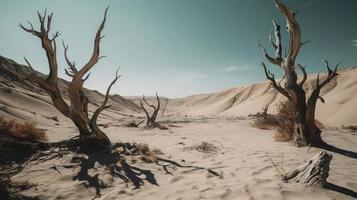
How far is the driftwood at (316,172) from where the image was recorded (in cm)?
305

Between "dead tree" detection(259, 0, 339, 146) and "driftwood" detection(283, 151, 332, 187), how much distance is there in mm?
3143

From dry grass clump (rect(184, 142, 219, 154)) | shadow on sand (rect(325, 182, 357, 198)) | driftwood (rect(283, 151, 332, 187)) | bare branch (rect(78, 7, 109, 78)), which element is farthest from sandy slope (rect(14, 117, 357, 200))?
bare branch (rect(78, 7, 109, 78))

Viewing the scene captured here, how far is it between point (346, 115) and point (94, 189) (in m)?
16.7

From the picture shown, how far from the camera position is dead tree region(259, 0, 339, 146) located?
6074 millimetres

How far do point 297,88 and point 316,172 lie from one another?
3799 mm

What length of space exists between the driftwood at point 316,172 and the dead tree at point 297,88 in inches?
124

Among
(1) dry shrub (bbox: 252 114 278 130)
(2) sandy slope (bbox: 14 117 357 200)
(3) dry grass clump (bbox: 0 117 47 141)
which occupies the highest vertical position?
(1) dry shrub (bbox: 252 114 278 130)

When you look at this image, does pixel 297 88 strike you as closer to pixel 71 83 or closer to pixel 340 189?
pixel 340 189

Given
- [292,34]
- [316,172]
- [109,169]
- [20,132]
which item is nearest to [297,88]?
[292,34]

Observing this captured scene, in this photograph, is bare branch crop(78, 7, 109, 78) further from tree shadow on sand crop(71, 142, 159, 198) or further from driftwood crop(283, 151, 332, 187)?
driftwood crop(283, 151, 332, 187)

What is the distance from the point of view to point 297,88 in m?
6.32

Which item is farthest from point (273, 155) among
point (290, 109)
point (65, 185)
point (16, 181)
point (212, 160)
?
point (16, 181)

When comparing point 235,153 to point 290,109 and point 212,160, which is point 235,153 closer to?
point 212,160

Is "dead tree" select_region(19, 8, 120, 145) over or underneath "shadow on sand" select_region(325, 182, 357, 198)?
over
